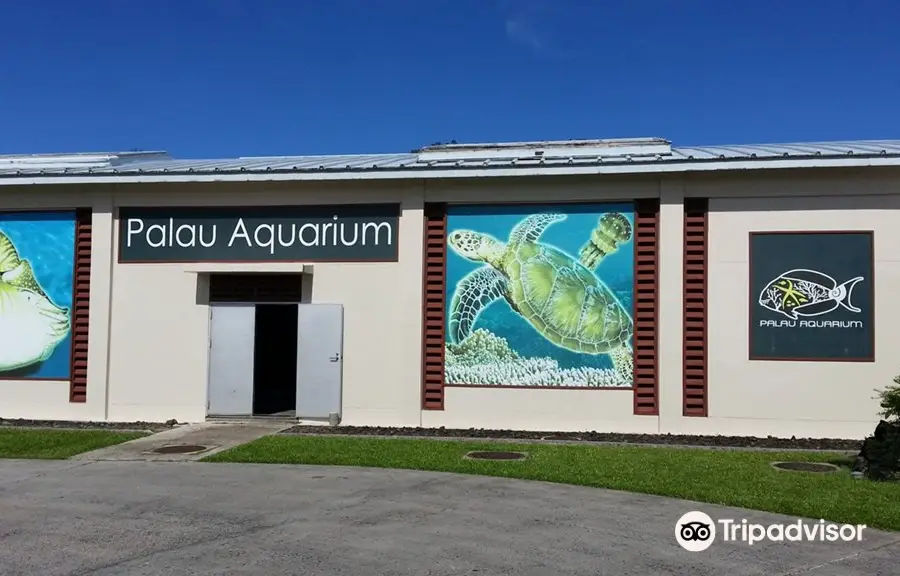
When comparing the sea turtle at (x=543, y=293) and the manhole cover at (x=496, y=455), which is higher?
the sea turtle at (x=543, y=293)

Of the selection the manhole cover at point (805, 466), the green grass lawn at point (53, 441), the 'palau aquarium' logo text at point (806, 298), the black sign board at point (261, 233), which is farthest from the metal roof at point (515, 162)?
the manhole cover at point (805, 466)

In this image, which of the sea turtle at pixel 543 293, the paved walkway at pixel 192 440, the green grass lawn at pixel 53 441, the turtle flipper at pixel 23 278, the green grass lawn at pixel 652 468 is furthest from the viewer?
the turtle flipper at pixel 23 278

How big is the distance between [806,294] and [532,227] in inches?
176

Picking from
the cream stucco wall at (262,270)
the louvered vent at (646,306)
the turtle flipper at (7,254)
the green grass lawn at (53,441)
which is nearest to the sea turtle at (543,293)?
the louvered vent at (646,306)

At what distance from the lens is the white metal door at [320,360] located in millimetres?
14703

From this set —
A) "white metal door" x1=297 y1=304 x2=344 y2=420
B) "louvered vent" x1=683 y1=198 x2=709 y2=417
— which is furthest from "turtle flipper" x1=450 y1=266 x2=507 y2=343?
"louvered vent" x1=683 y1=198 x2=709 y2=417

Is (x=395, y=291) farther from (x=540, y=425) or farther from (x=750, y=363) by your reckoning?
(x=750, y=363)

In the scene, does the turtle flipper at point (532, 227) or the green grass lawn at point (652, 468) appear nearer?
the green grass lawn at point (652, 468)

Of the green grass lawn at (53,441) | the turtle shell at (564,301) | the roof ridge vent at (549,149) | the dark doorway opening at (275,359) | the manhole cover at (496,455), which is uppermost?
the roof ridge vent at (549,149)

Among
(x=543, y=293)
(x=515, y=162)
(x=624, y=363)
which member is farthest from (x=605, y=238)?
(x=624, y=363)

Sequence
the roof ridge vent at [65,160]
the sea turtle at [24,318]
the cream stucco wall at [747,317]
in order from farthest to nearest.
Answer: the roof ridge vent at [65,160] < the sea turtle at [24,318] < the cream stucco wall at [747,317]

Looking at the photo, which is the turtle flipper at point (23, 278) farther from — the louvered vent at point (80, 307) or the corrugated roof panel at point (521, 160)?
the corrugated roof panel at point (521, 160)

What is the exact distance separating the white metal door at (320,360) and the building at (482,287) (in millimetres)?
37

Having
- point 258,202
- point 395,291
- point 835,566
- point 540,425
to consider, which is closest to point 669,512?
point 835,566
